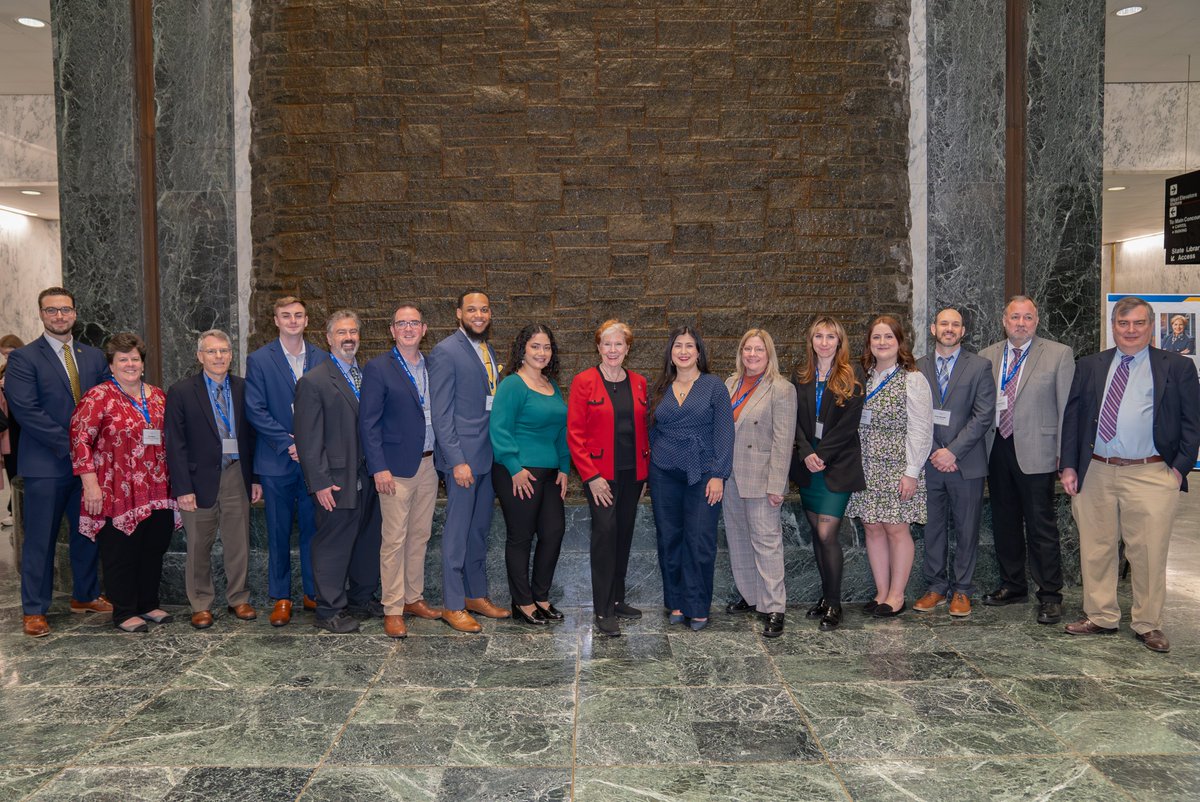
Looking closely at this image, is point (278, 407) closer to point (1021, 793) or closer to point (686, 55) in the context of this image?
point (686, 55)

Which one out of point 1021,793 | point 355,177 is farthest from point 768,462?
point 355,177

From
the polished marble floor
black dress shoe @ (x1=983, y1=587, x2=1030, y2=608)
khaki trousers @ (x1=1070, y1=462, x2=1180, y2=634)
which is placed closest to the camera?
the polished marble floor

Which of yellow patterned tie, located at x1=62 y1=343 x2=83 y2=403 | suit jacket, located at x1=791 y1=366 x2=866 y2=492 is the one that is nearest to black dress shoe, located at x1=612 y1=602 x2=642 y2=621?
suit jacket, located at x1=791 y1=366 x2=866 y2=492

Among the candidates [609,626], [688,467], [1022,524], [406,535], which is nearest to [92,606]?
[406,535]

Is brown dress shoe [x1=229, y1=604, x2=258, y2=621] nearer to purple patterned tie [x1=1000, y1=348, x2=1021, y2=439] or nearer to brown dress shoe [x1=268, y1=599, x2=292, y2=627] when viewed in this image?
brown dress shoe [x1=268, y1=599, x2=292, y2=627]

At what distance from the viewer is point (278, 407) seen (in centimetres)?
464

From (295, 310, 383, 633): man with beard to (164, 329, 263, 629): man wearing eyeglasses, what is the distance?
45 cm

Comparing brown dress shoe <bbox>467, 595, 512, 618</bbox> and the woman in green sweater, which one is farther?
brown dress shoe <bbox>467, 595, 512, 618</bbox>

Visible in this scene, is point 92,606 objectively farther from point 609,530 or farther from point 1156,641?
point 1156,641

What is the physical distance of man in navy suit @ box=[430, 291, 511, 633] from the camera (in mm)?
4445

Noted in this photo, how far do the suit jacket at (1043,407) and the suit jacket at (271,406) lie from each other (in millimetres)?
3720

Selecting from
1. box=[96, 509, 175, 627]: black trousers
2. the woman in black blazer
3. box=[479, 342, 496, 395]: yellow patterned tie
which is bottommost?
box=[96, 509, 175, 627]: black trousers

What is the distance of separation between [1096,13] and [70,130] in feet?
21.5

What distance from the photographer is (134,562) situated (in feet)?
15.0
